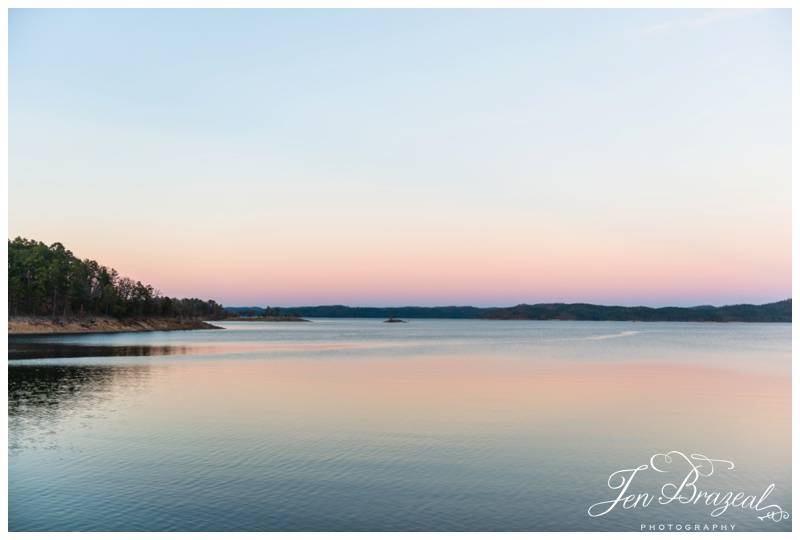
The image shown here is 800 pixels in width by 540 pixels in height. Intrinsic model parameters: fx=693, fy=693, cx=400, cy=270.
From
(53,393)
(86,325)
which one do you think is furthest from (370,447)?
(86,325)

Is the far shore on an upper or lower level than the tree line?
lower

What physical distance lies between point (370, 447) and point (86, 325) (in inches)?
5803

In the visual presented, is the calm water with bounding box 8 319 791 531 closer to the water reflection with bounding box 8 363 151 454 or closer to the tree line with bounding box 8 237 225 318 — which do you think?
the water reflection with bounding box 8 363 151 454

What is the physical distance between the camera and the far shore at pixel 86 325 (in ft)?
433

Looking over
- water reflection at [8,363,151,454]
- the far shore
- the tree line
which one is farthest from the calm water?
the tree line

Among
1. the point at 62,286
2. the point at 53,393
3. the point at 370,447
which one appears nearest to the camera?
the point at 370,447

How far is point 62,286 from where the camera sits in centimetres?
15425

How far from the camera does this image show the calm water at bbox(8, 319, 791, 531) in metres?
18.4

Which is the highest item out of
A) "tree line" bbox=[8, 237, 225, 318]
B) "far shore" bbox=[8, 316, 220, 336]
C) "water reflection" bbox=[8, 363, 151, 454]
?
"tree line" bbox=[8, 237, 225, 318]

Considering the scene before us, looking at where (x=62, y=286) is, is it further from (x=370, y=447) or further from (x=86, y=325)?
(x=370, y=447)

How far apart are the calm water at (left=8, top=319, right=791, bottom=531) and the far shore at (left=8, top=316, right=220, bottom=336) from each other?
89.8 m

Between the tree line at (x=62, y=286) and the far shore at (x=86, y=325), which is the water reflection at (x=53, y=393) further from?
the tree line at (x=62, y=286)

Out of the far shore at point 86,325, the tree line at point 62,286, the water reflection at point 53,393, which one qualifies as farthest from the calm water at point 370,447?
the tree line at point 62,286

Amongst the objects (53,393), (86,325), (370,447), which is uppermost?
(86,325)
